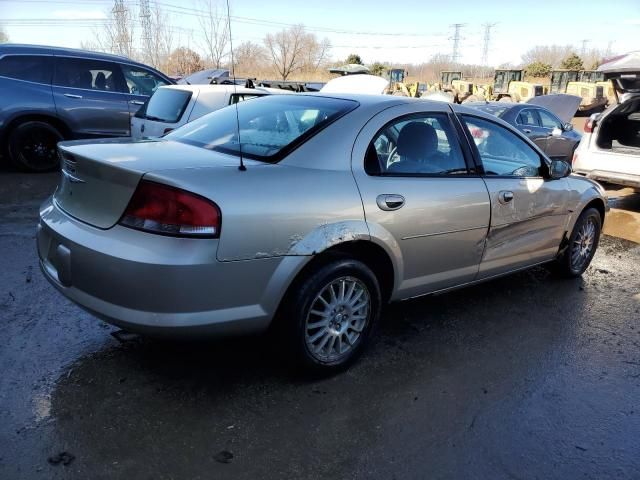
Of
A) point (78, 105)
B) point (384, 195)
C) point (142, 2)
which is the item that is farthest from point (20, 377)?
point (142, 2)

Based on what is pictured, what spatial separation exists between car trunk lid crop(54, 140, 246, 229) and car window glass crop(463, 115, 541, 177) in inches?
74.4

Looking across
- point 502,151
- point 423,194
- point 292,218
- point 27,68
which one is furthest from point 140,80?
point 292,218

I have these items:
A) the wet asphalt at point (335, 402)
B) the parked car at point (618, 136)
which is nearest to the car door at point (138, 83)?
the wet asphalt at point (335, 402)

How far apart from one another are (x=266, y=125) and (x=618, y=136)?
762 cm

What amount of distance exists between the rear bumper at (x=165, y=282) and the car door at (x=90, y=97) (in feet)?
21.6

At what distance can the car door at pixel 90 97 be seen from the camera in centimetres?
854

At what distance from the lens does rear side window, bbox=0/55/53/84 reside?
8102mm

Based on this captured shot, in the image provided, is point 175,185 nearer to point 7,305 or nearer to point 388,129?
point 388,129

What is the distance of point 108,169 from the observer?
270cm

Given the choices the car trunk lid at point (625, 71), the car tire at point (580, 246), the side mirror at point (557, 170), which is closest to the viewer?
the side mirror at point (557, 170)

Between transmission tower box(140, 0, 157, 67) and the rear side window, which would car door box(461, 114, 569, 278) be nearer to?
the rear side window

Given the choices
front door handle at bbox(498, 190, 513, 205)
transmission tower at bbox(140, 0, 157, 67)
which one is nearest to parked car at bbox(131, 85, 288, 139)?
front door handle at bbox(498, 190, 513, 205)

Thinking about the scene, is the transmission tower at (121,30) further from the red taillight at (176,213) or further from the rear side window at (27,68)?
the red taillight at (176,213)

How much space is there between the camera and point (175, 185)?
98.7 inches
